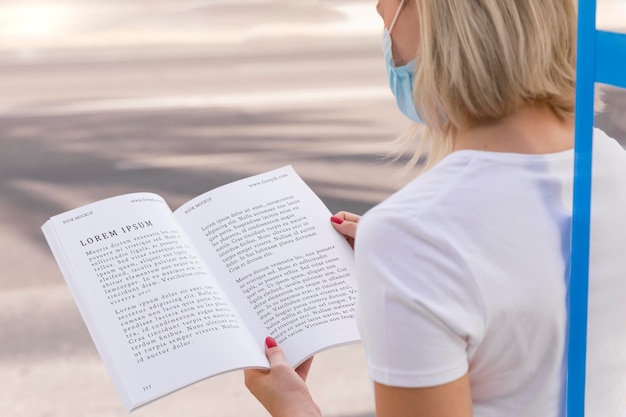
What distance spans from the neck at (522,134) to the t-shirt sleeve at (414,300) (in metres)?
0.13

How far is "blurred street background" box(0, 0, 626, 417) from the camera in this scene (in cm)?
319

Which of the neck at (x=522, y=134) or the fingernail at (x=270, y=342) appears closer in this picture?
the neck at (x=522, y=134)

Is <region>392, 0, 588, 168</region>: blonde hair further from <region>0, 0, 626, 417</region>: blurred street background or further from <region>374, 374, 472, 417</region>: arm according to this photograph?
<region>374, 374, 472, 417</region>: arm

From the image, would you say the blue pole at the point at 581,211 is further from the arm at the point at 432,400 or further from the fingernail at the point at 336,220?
the fingernail at the point at 336,220

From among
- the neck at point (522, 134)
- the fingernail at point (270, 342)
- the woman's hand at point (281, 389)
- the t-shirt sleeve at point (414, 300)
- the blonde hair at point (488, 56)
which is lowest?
the woman's hand at point (281, 389)

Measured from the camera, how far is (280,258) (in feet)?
4.59

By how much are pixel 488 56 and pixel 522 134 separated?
8 centimetres

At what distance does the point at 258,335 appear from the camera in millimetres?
1326

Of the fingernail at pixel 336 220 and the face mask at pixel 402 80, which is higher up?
the face mask at pixel 402 80

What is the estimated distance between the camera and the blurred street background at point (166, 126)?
319 centimetres

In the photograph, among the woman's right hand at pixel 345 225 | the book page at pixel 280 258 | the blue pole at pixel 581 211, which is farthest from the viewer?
the woman's right hand at pixel 345 225

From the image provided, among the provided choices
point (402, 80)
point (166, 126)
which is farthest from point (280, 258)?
point (166, 126)

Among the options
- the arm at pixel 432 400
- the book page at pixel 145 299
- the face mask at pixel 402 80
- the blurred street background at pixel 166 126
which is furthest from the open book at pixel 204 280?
the blurred street background at pixel 166 126

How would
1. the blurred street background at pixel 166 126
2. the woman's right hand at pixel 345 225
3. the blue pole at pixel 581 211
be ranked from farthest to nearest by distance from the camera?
the blurred street background at pixel 166 126, the woman's right hand at pixel 345 225, the blue pole at pixel 581 211
